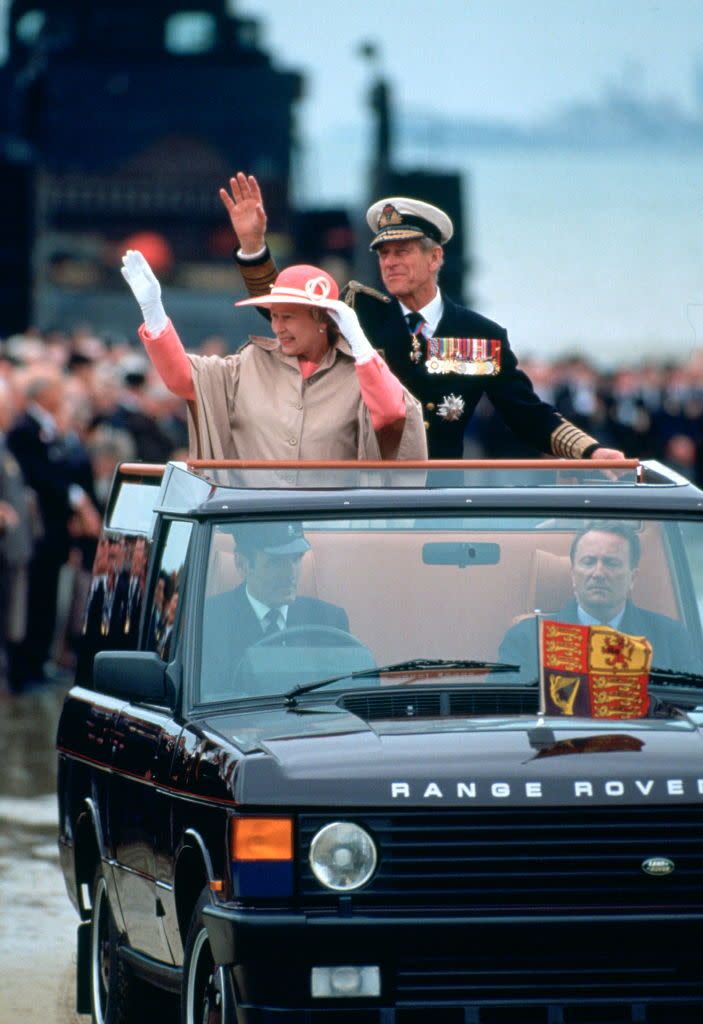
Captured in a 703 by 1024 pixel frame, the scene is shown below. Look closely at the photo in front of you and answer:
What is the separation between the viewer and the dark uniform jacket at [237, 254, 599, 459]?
884 centimetres

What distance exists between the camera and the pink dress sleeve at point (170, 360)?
26.1 ft

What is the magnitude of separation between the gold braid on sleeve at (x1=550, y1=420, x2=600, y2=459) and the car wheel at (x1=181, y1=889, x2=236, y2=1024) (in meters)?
2.85

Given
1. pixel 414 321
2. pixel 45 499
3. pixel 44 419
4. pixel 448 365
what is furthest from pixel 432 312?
pixel 45 499

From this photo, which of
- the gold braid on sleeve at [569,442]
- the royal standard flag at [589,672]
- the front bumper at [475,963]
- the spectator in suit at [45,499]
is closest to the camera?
the front bumper at [475,963]

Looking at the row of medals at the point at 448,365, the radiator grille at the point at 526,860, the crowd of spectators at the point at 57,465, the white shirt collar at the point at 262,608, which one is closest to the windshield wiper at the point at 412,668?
the white shirt collar at the point at 262,608

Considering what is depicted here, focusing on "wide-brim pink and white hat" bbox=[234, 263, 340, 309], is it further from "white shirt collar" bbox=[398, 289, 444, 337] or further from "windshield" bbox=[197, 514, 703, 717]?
"windshield" bbox=[197, 514, 703, 717]

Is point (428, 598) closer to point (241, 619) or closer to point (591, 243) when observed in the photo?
point (241, 619)

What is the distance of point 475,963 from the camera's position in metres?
5.83

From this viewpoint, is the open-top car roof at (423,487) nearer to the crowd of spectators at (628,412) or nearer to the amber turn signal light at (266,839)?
the amber turn signal light at (266,839)

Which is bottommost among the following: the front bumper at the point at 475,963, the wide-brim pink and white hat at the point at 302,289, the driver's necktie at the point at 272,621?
the front bumper at the point at 475,963

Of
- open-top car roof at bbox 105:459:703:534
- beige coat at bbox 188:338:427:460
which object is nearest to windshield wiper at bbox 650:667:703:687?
open-top car roof at bbox 105:459:703:534

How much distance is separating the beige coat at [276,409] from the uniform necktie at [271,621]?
4.38 feet

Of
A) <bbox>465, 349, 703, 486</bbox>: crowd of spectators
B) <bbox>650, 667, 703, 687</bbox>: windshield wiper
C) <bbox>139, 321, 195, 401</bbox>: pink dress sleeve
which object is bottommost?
<bbox>650, 667, 703, 687</bbox>: windshield wiper

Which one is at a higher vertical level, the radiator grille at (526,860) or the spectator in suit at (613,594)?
the spectator in suit at (613,594)
